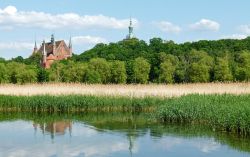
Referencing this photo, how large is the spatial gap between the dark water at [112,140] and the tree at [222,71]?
1093 inches

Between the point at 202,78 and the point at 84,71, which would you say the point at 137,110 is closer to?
the point at 202,78

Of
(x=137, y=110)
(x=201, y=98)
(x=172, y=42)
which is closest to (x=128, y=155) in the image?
(x=201, y=98)

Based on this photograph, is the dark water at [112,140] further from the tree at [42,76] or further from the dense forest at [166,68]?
the tree at [42,76]

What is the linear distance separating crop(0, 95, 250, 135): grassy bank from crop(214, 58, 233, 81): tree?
23.2 m

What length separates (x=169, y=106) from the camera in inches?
682

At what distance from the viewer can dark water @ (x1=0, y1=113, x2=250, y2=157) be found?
37.8 feet

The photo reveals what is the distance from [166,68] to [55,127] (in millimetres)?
34062

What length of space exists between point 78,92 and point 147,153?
13.1m

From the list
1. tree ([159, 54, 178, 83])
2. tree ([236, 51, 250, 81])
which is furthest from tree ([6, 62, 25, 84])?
tree ([236, 51, 250, 81])

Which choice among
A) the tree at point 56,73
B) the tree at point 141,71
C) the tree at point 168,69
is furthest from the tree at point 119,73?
the tree at point 56,73

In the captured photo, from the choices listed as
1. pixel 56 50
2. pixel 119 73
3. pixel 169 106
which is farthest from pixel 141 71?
pixel 56 50

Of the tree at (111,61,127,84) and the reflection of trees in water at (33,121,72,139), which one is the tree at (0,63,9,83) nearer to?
the tree at (111,61,127,84)

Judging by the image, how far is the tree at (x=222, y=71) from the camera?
45.2 metres

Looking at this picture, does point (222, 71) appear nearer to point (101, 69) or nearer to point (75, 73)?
point (101, 69)
